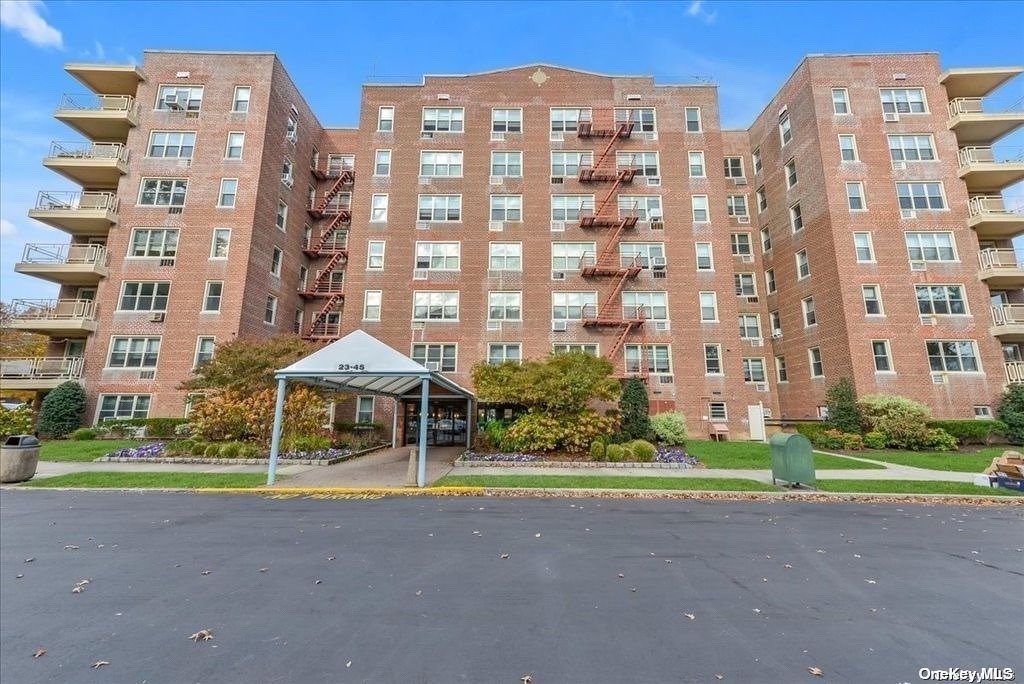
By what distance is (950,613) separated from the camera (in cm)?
462

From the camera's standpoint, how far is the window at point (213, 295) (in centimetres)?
2500

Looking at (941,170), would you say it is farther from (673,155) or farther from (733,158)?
(673,155)

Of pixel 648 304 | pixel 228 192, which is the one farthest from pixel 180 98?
pixel 648 304

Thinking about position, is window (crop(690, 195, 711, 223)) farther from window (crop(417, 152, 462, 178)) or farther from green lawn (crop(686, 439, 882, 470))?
window (crop(417, 152, 462, 178))

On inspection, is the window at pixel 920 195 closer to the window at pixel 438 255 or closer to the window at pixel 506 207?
the window at pixel 506 207

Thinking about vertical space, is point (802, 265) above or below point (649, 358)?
above

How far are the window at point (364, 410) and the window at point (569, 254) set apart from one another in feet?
46.0

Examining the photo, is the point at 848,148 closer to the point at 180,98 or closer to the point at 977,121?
the point at 977,121

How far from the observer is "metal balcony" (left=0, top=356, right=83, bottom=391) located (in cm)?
2275

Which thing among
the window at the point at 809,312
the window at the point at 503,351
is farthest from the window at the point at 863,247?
the window at the point at 503,351

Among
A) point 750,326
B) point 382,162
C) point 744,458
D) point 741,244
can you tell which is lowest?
point 744,458

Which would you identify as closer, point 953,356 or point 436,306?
point 953,356

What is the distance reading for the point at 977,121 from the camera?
2525 centimetres

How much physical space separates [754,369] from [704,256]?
874 cm
